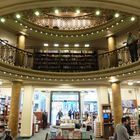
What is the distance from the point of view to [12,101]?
10141 mm

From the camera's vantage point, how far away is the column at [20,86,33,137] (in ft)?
37.6

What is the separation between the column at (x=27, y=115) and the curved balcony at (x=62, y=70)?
1.42 m

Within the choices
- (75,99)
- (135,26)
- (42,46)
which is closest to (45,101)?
(75,99)

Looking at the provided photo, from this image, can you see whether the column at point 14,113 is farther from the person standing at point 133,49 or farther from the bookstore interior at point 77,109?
the person standing at point 133,49

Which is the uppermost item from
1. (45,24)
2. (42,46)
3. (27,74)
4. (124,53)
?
(45,24)

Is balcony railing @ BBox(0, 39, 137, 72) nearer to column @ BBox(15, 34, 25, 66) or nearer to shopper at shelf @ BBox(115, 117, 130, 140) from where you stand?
column @ BBox(15, 34, 25, 66)

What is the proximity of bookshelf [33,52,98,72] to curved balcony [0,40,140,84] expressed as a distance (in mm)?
64

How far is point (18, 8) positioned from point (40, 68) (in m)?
7.16

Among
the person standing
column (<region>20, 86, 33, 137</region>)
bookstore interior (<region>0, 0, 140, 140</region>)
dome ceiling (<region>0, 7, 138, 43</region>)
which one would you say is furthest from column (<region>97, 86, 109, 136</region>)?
column (<region>20, 86, 33, 137</region>)

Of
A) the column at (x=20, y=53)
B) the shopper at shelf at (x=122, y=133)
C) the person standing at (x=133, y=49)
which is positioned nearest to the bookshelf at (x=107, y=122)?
the person standing at (x=133, y=49)

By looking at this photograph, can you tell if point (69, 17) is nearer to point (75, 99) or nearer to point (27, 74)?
point (27, 74)

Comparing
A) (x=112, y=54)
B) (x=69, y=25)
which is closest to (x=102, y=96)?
(x=112, y=54)

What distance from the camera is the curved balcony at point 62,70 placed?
9.33 meters

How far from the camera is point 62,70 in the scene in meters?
11.7
